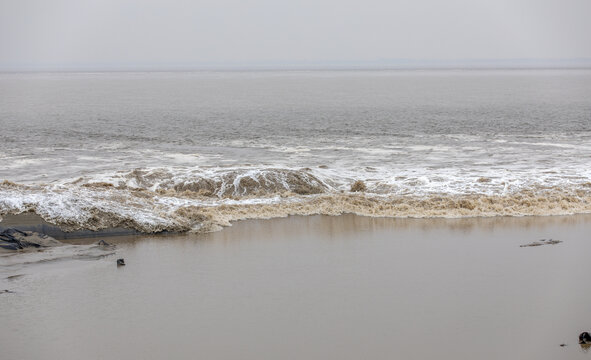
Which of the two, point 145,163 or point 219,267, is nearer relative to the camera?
point 219,267

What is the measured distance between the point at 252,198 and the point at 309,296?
24.4 ft

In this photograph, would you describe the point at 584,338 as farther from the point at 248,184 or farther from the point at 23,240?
the point at 248,184

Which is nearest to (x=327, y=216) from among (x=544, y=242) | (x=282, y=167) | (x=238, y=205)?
(x=238, y=205)

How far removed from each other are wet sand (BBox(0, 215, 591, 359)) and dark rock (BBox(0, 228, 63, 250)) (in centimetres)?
38

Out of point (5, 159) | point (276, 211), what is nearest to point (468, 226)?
point (276, 211)

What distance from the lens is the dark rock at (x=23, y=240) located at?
1267cm

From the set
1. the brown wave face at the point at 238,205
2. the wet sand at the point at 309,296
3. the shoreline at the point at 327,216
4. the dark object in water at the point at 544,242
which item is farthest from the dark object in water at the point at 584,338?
the brown wave face at the point at 238,205

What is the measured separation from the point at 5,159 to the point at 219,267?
17253 mm

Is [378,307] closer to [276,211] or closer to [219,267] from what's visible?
[219,267]

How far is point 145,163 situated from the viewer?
82.2 feet

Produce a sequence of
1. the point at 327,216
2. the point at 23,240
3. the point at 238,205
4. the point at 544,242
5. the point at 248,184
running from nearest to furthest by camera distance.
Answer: the point at 23,240 < the point at 544,242 < the point at 327,216 < the point at 238,205 < the point at 248,184

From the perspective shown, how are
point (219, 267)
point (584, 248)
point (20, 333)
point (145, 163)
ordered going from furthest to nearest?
point (145, 163) → point (584, 248) → point (219, 267) → point (20, 333)

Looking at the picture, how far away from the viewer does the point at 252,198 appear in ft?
58.7

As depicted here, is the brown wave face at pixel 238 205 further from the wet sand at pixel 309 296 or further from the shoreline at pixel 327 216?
the wet sand at pixel 309 296
